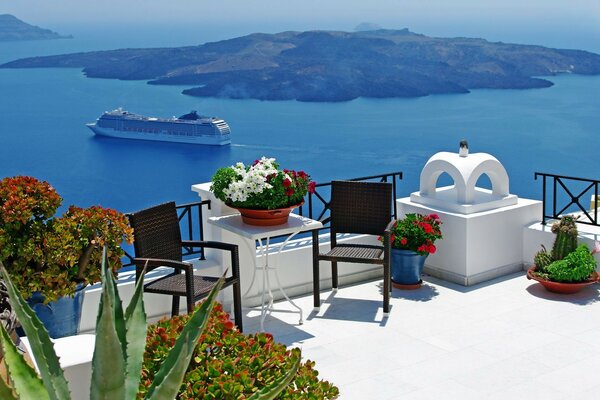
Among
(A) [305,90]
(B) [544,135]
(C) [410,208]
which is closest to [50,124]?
(A) [305,90]

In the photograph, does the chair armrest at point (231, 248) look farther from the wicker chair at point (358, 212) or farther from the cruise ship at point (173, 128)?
the cruise ship at point (173, 128)

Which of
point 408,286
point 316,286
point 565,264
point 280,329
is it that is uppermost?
point 565,264

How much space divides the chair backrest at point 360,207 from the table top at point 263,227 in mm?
536

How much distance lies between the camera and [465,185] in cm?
655

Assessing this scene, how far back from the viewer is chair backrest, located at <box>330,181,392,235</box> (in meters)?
6.16

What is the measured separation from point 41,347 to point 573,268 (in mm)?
4746

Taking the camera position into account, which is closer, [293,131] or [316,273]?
[316,273]

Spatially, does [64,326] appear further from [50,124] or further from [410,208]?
[50,124]

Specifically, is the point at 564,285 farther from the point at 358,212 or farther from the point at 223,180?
the point at 223,180

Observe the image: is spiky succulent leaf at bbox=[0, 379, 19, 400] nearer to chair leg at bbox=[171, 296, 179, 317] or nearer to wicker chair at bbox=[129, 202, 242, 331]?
wicker chair at bbox=[129, 202, 242, 331]

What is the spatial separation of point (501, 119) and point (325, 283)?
41516 millimetres

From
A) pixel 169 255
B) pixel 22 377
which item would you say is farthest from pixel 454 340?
pixel 22 377

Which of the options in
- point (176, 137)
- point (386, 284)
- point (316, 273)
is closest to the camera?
point (386, 284)

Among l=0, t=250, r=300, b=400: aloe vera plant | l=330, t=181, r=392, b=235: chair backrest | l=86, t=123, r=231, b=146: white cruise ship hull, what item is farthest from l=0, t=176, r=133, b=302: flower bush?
l=86, t=123, r=231, b=146: white cruise ship hull
